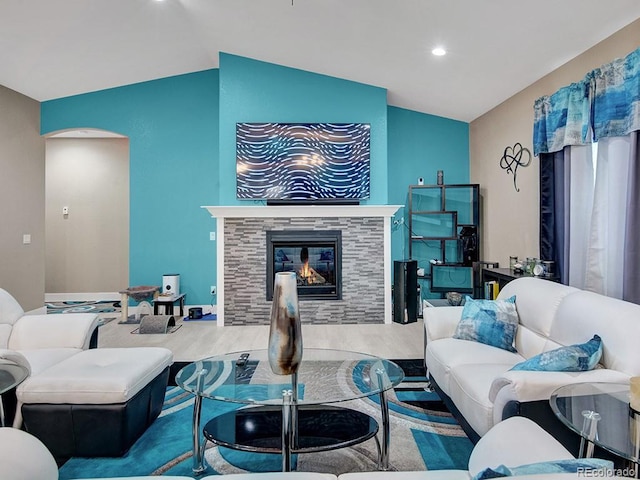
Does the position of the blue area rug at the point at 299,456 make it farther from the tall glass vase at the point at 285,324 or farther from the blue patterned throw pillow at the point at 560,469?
the blue patterned throw pillow at the point at 560,469

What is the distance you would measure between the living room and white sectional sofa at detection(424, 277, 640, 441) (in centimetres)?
222

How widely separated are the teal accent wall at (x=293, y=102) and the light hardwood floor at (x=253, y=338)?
1.57 metres

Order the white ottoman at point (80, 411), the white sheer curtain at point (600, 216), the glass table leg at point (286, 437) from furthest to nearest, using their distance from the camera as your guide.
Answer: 1. the white sheer curtain at point (600, 216)
2. the white ottoman at point (80, 411)
3. the glass table leg at point (286, 437)

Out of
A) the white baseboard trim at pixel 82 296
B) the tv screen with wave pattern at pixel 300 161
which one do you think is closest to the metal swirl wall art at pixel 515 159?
the tv screen with wave pattern at pixel 300 161

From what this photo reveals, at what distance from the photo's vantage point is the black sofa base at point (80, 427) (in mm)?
2168

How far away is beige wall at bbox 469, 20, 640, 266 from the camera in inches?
141

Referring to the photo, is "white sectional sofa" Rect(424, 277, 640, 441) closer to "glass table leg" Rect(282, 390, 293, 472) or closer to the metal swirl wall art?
"glass table leg" Rect(282, 390, 293, 472)

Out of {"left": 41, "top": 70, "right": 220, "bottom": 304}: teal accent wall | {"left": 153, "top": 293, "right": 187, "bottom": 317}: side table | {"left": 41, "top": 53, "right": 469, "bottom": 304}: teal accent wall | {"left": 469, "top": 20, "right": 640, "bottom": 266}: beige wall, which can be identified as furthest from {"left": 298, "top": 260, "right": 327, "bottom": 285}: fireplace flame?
{"left": 469, "top": 20, "right": 640, "bottom": 266}: beige wall

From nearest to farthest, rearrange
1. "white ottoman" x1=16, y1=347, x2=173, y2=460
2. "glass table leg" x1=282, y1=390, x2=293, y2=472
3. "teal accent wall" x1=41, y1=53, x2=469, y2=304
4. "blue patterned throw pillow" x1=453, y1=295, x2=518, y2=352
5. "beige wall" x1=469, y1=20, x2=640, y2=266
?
"glass table leg" x1=282, y1=390, x2=293, y2=472 → "white ottoman" x1=16, y1=347, x2=173, y2=460 → "blue patterned throw pillow" x1=453, y1=295, x2=518, y2=352 → "beige wall" x1=469, y1=20, x2=640, y2=266 → "teal accent wall" x1=41, y1=53, x2=469, y2=304

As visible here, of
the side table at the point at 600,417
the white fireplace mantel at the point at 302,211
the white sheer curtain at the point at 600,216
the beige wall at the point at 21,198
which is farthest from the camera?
the white fireplace mantel at the point at 302,211

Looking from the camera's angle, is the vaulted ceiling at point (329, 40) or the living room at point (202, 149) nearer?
the vaulted ceiling at point (329, 40)

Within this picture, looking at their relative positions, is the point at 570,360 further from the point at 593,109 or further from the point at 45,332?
the point at 45,332

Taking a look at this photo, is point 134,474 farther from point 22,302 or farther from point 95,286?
point 95,286

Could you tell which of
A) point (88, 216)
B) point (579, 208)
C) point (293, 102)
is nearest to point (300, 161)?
point (293, 102)
